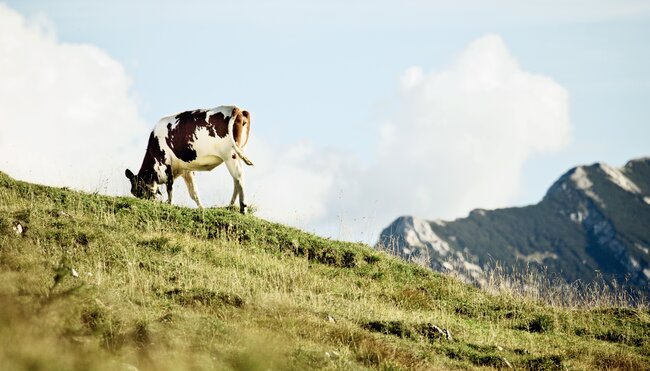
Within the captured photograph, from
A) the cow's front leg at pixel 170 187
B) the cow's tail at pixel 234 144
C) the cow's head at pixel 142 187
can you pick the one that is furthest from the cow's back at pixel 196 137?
the cow's head at pixel 142 187

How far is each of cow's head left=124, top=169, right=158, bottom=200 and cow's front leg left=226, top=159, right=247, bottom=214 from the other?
3140 millimetres

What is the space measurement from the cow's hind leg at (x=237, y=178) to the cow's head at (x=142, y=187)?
3140 millimetres

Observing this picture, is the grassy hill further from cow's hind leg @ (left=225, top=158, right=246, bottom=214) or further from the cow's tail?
the cow's tail

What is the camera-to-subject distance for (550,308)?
2328 centimetres

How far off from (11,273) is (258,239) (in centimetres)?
1000

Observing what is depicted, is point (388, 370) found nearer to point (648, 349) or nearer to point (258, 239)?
point (648, 349)

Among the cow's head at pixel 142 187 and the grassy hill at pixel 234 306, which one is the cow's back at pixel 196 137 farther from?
the grassy hill at pixel 234 306

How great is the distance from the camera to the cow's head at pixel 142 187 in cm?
2845

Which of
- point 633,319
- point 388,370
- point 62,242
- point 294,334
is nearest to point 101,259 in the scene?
point 62,242

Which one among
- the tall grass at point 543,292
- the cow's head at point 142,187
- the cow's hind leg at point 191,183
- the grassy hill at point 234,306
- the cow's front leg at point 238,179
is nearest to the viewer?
the grassy hill at point 234,306

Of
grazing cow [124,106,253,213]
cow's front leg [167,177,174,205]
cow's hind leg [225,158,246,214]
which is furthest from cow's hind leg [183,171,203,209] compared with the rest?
cow's hind leg [225,158,246,214]

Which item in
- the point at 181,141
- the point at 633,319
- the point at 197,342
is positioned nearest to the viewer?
the point at 197,342

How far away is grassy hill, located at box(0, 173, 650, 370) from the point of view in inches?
494

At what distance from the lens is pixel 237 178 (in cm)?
2655
